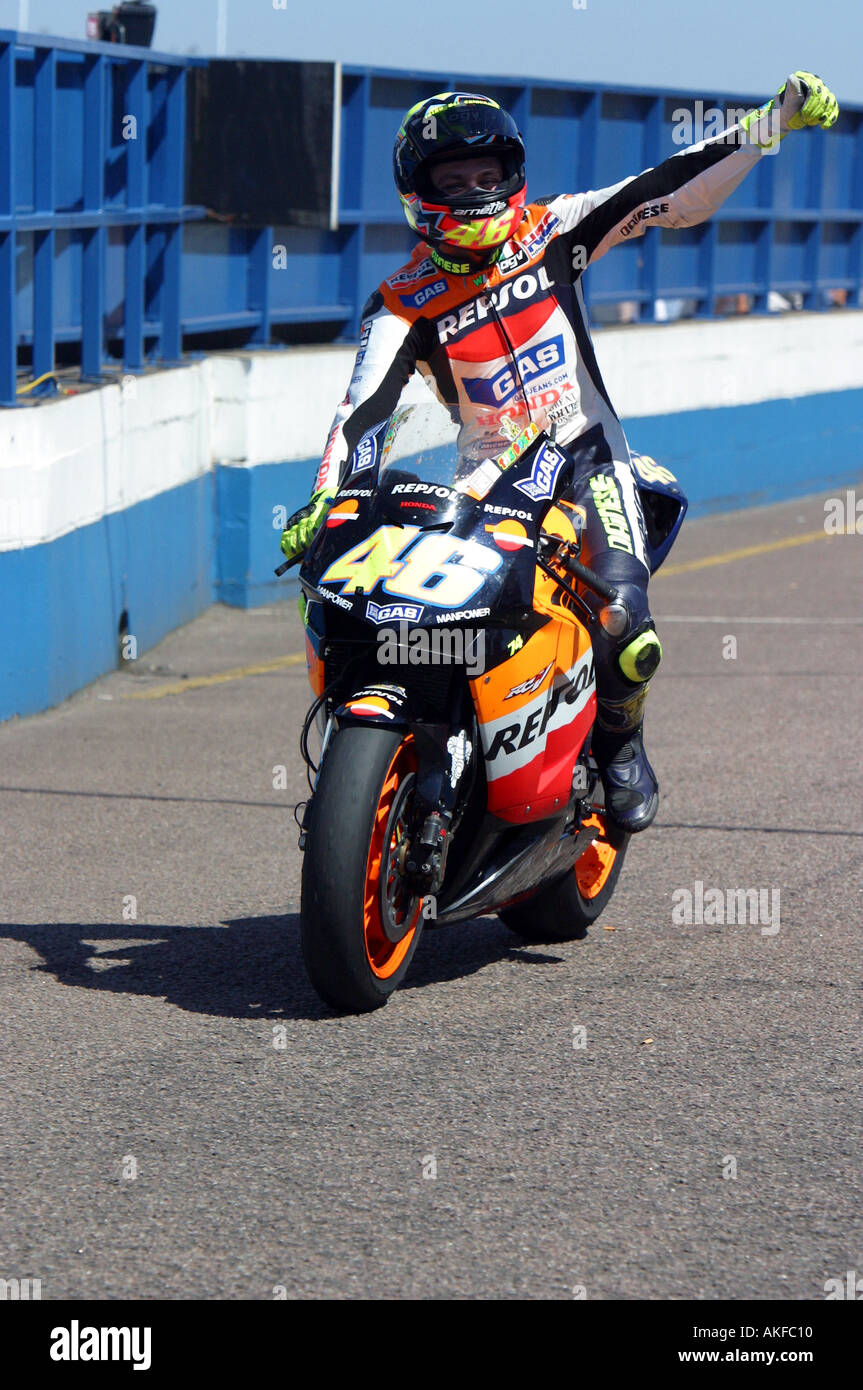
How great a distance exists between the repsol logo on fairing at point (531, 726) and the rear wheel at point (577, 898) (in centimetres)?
52

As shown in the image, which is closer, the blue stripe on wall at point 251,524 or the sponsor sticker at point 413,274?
the sponsor sticker at point 413,274

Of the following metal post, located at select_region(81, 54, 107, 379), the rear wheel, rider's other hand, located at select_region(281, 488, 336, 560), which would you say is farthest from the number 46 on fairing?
metal post, located at select_region(81, 54, 107, 379)

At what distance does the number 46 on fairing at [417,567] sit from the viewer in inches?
160

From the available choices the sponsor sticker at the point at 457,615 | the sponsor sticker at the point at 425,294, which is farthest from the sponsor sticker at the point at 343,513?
the sponsor sticker at the point at 425,294

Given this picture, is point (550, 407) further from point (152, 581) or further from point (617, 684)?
point (152, 581)

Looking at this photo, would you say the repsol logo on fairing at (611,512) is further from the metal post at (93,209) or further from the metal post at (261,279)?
the metal post at (261,279)

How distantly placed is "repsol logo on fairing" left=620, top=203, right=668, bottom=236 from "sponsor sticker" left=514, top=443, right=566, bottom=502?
714mm

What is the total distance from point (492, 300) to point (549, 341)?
177 millimetres

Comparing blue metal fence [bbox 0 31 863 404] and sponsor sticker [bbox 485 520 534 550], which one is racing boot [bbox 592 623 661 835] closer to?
sponsor sticker [bbox 485 520 534 550]

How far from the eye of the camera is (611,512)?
476 centimetres

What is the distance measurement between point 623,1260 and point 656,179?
280cm

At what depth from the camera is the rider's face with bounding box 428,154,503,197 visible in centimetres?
461
